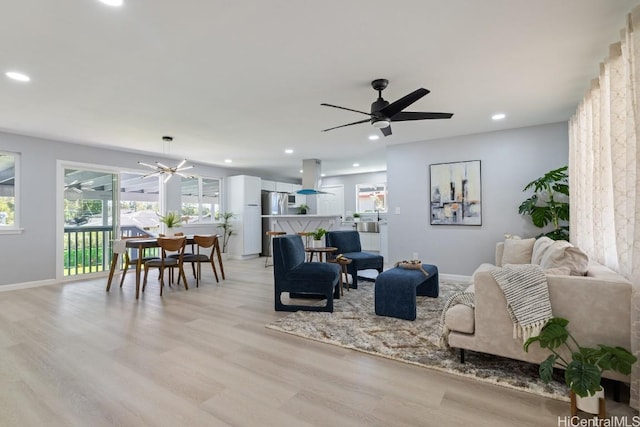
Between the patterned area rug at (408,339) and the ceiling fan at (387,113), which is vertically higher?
the ceiling fan at (387,113)

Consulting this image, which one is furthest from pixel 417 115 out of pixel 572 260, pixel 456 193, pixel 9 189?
pixel 9 189

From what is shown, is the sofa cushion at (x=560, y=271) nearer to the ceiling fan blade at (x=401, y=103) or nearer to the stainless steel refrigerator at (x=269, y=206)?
the ceiling fan blade at (x=401, y=103)

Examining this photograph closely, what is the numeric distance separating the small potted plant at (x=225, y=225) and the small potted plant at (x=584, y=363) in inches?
283

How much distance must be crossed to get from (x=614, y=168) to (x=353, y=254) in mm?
3196

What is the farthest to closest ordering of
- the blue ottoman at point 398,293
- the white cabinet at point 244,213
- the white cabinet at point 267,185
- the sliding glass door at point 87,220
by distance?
the white cabinet at point 267,185
the white cabinet at point 244,213
the sliding glass door at point 87,220
the blue ottoman at point 398,293

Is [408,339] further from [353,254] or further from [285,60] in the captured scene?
[285,60]

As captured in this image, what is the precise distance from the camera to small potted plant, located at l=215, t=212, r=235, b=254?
7.99m

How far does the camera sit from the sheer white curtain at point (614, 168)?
1.82 meters

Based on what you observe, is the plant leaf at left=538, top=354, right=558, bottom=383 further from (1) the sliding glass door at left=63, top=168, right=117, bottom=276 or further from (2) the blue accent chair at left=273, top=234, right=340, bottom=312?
(1) the sliding glass door at left=63, top=168, right=117, bottom=276

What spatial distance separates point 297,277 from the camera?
11.3 ft

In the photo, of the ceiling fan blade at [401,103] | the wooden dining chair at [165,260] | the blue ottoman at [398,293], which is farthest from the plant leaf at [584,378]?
the wooden dining chair at [165,260]

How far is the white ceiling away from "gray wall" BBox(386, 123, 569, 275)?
0.42 meters

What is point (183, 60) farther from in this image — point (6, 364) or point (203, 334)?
point (6, 364)

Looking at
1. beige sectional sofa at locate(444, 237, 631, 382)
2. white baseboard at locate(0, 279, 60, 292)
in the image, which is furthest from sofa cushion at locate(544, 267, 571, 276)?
white baseboard at locate(0, 279, 60, 292)
